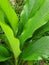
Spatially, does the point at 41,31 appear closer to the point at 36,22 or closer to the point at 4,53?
the point at 36,22

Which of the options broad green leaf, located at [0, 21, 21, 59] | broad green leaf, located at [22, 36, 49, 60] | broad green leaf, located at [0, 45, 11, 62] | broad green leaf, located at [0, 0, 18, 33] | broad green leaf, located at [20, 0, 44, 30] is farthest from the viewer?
broad green leaf, located at [20, 0, 44, 30]

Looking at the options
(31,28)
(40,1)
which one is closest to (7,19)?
(31,28)

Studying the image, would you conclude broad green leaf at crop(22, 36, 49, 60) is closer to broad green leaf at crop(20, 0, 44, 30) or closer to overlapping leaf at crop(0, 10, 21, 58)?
overlapping leaf at crop(0, 10, 21, 58)

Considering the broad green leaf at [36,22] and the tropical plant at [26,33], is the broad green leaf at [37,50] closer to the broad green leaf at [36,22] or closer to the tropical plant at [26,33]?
the tropical plant at [26,33]

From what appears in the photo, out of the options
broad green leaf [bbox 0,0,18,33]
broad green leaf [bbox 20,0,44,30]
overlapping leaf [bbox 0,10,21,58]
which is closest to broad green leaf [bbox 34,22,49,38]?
broad green leaf [bbox 20,0,44,30]

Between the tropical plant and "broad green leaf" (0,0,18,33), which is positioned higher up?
"broad green leaf" (0,0,18,33)

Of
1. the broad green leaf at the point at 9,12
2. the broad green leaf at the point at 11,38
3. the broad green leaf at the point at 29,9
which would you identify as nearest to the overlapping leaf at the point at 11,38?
the broad green leaf at the point at 11,38

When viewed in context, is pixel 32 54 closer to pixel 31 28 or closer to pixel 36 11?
pixel 31 28
